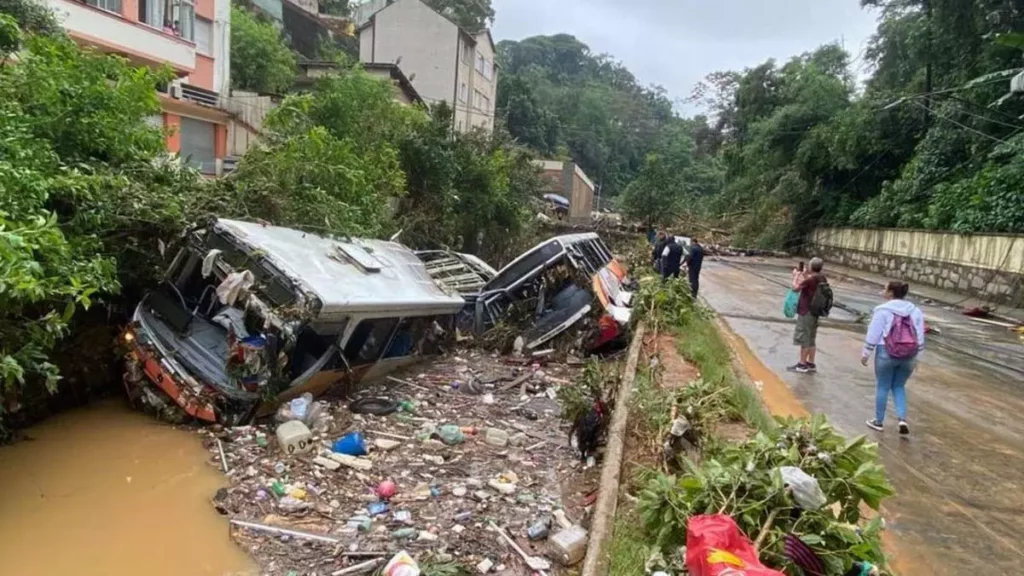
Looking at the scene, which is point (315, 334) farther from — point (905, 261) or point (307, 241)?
point (905, 261)

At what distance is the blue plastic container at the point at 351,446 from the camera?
6242 millimetres

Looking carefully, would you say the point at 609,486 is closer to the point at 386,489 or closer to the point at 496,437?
the point at 386,489

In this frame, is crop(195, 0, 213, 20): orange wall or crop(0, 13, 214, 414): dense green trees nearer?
crop(0, 13, 214, 414): dense green trees

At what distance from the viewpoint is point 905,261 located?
2236 centimetres

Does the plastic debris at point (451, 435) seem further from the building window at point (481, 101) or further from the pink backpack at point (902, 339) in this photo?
the building window at point (481, 101)

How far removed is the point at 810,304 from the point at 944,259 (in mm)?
14789

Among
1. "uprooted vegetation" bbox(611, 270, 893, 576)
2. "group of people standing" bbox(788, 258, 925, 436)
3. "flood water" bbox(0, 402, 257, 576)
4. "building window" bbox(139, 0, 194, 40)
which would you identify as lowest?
"flood water" bbox(0, 402, 257, 576)

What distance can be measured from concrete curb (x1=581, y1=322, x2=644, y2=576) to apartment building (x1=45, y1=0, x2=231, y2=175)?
39.3 ft

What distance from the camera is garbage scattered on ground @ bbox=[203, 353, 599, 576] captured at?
15.2ft

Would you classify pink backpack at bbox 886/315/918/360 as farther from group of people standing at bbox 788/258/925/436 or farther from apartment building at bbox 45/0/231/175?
apartment building at bbox 45/0/231/175

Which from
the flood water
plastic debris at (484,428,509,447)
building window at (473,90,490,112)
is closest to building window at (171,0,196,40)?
the flood water

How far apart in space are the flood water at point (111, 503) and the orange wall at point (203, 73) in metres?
16.1

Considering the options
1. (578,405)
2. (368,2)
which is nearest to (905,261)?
(578,405)

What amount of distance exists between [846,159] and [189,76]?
25.1 m
